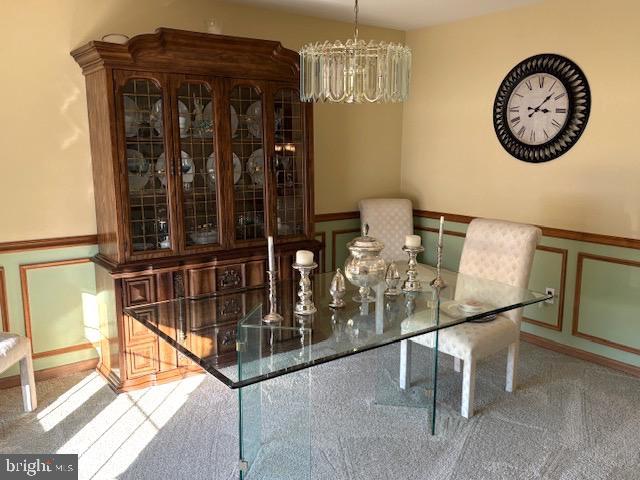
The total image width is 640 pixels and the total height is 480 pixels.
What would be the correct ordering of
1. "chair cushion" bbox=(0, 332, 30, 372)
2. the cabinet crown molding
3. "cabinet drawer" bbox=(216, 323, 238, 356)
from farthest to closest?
the cabinet crown molding → "chair cushion" bbox=(0, 332, 30, 372) → "cabinet drawer" bbox=(216, 323, 238, 356)

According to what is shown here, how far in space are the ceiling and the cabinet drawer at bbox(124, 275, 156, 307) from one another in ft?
6.23

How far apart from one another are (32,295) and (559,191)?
3320mm

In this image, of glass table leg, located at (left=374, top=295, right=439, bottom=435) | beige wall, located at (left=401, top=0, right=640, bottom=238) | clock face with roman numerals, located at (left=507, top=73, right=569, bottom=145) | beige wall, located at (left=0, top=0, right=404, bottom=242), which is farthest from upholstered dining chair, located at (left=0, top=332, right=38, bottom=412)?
clock face with roman numerals, located at (left=507, top=73, right=569, bottom=145)

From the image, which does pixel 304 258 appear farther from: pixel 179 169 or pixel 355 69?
pixel 179 169

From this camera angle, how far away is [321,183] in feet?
14.5

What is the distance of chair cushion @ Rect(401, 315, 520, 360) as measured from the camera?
9.50ft

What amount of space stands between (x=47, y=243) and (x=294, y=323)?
5.82ft

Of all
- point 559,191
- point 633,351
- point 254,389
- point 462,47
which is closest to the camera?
point 254,389

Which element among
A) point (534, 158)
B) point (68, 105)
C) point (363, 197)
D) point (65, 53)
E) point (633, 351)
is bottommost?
point (633, 351)

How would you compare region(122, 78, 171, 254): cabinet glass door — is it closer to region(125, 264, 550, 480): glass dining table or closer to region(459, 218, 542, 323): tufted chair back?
region(125, 264, 550, 480): glass dining table

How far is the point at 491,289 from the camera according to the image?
9.62 ft

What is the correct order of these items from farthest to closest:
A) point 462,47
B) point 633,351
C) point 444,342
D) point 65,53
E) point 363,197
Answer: point 363,197 → point 462,47 → point 633,351 → point 65,53 → point 444,342

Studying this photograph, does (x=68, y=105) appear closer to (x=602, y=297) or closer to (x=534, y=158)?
(x=534, y=158)

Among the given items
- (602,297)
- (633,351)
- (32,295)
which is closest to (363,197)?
(602,297)
